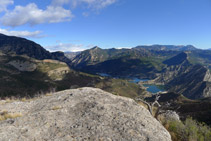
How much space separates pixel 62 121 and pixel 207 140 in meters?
9.12

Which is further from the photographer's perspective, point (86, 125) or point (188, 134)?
point (188, 134)

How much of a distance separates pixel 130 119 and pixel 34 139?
207 inches

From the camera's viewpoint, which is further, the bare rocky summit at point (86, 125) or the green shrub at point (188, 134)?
the green shrub at point (188, 134)

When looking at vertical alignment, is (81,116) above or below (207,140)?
above

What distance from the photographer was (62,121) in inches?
329

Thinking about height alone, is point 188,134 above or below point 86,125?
below

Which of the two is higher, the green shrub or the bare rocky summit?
the bare rocky summit

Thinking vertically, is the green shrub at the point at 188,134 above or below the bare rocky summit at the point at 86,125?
below

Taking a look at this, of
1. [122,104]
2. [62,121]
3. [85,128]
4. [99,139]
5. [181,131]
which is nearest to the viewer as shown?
[99,139]

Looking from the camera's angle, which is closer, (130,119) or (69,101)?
(130,119)

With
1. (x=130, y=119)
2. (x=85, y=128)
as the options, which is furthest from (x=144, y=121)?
(x=85, y=128)

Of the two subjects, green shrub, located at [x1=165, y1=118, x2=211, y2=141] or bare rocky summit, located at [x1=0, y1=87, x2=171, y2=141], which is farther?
green shrub, located at [x1=165, y1=118, x2=211, y2=141]

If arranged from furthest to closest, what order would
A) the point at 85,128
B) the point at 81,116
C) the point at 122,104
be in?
the point at 122,104
the point at 81,116
the point at 85,128

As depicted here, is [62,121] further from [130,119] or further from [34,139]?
[130,119]
